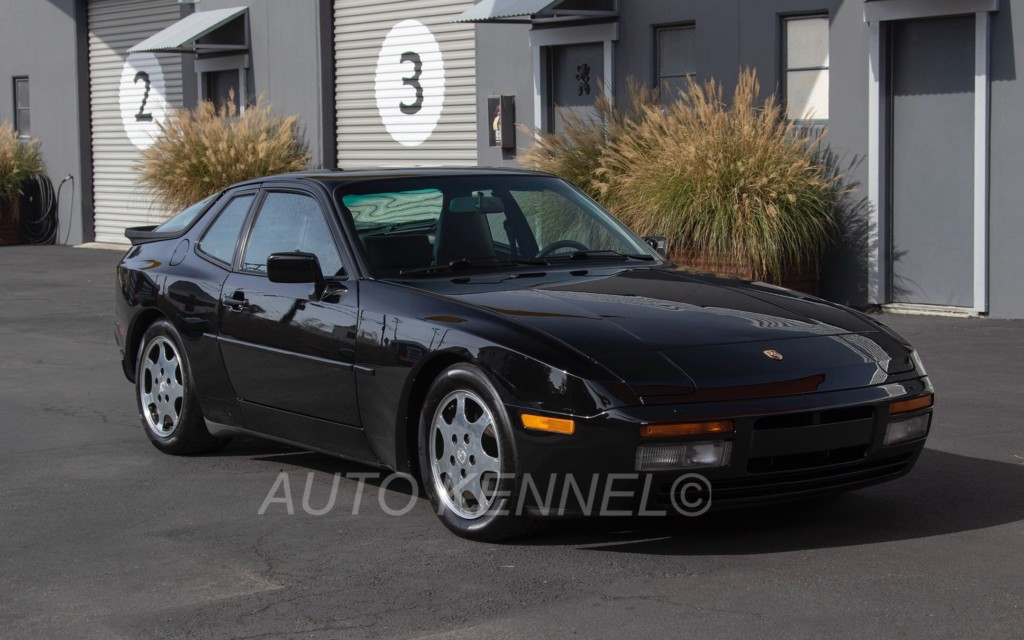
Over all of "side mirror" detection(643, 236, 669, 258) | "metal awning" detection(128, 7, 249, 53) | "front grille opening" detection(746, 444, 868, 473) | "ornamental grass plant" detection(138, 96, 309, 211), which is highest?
"metal awning" detection(128, 7, 249, 53)

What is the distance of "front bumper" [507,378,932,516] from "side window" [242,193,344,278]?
162 centimetres

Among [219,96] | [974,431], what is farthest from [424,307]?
[219,96]

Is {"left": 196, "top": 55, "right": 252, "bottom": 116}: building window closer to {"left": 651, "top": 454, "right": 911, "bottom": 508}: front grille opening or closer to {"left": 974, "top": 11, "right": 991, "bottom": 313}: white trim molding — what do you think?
{"left": 974, "top": 11, "right": 991, "bottom": 313}: white trim molding

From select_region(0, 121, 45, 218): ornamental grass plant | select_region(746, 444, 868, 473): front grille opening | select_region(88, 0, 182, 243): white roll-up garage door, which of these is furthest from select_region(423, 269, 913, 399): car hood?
select_region(0, 121, 45, 218): ornamental grass plant

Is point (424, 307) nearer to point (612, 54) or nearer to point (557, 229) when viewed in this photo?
point (557, 229)

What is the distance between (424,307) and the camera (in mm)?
5820

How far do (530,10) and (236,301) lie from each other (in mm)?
9278

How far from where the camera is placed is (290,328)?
6469mm

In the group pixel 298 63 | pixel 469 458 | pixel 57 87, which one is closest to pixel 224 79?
pixel 298 63

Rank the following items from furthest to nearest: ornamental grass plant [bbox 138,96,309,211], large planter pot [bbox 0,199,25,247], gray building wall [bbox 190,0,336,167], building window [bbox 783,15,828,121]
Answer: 1. large planter pot [bbox 0,199,25,247]
2. gray building wall [bbox 190,0,336,167]
3. ornamental grass plant [bbox 138,96,309,211]
4. building window [bbox 783,15,828,121]

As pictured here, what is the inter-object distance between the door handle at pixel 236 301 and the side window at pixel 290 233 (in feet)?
0.50

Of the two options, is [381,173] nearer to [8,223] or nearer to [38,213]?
[8,223]

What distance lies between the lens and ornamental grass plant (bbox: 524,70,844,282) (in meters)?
13.2

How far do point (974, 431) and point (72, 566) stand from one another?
4.68m
